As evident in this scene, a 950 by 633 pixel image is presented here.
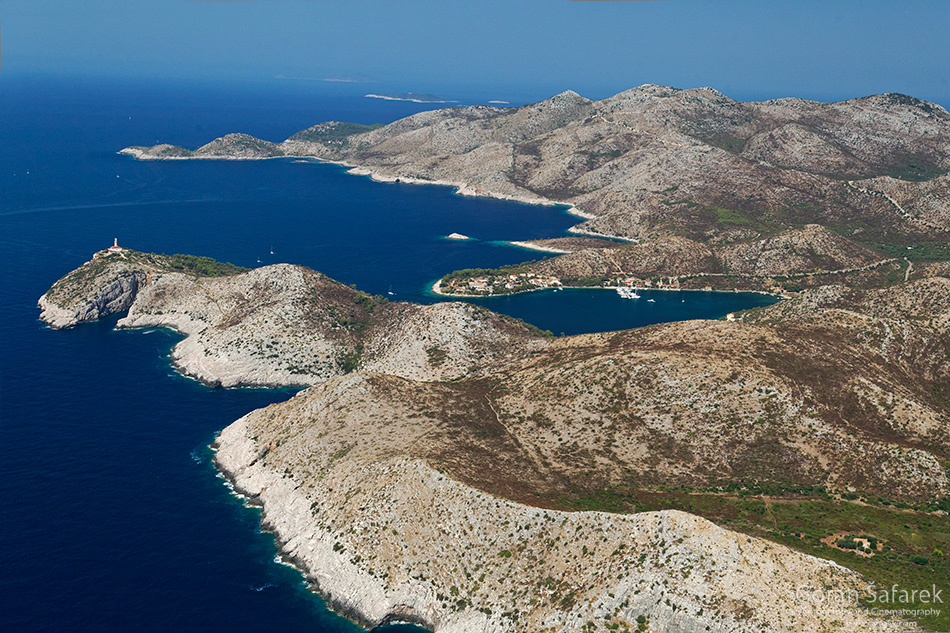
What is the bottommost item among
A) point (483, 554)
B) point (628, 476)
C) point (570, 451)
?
point (483, 554)

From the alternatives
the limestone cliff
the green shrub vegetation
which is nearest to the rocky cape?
the limestone cliff

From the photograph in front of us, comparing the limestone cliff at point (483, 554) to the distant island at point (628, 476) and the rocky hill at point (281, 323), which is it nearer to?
the distant island at point (628, 476)

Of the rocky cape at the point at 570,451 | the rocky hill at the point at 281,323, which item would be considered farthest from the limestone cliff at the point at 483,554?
the rocky hill at the point at 281,323

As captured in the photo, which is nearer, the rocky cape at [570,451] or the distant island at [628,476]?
the distant island at [628,476]

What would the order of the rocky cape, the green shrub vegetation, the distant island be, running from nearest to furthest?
the distant island, the rocky cape, the green shrub vegetation

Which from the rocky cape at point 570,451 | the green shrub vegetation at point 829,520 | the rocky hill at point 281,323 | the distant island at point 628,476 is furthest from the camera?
the rocky hill at point 281,323

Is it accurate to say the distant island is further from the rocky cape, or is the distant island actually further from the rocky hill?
the rocky hill

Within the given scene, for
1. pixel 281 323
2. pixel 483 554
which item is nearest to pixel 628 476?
pixel 483 554

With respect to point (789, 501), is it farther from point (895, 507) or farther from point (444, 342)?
point (444, 342)

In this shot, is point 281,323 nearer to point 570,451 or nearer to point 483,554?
point 570,451
